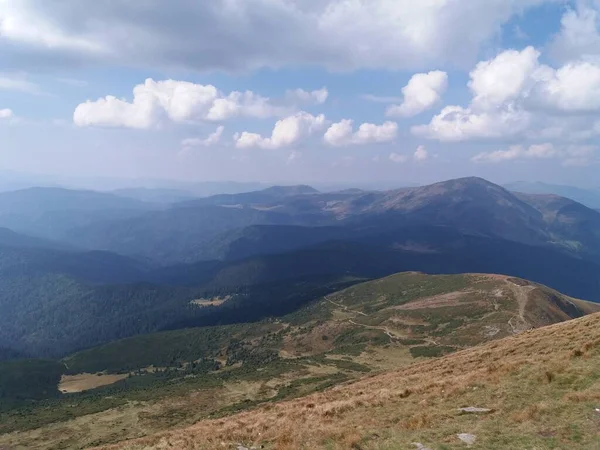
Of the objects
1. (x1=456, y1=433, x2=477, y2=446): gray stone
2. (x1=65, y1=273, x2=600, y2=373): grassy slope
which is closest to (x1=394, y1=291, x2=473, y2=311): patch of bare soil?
(x1=65, y1=273, x2=600, y2=373): grassy slope

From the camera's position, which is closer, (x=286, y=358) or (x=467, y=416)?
→ (x=467, y=416)

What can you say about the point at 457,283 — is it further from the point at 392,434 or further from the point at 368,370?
the point at 392,434

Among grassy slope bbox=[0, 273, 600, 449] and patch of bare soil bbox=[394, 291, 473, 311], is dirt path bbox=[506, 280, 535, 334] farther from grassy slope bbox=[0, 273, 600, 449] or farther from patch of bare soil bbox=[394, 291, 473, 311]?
patch of bare soil bbox=[394, 291, 473, 311]

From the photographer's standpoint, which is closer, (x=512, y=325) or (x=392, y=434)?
(x=392, y=434)

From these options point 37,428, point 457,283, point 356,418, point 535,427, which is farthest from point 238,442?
point 457,283

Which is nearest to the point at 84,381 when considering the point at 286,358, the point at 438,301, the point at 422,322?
the point at 286,358

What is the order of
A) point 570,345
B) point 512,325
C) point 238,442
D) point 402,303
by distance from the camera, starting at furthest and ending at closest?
point 402,303 < point 512,325 < point 570,345 < point 238,442

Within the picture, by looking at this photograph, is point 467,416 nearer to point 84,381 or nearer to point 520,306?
point 520,306
